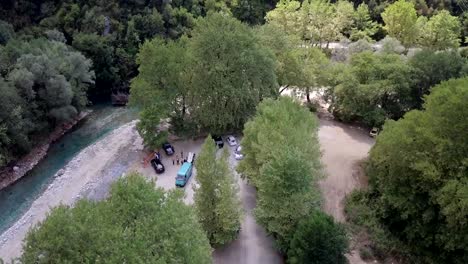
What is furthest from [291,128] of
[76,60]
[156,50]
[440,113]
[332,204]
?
[76,60]

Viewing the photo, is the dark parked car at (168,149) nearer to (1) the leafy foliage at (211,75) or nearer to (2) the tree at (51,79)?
(1) the leafy foliage at (211,75)

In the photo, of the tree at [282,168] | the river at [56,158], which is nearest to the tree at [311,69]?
the tree at [282,168]

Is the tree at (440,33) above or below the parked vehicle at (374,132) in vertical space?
above

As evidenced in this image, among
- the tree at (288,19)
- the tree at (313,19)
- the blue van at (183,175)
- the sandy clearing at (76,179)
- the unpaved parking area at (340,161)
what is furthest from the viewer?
the tree at (313,19)

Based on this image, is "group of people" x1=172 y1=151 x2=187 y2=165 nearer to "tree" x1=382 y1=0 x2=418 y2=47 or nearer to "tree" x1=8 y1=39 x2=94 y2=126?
"tree" x1=8 y1=39 x2=94 y2=126

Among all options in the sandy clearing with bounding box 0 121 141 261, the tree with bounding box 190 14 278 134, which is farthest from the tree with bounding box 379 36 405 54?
the sandy clearing with bounding box 0 121 141 261

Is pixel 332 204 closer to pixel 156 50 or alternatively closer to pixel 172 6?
pixel 156 50

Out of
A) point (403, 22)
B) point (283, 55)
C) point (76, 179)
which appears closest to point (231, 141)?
point (283, 55)
